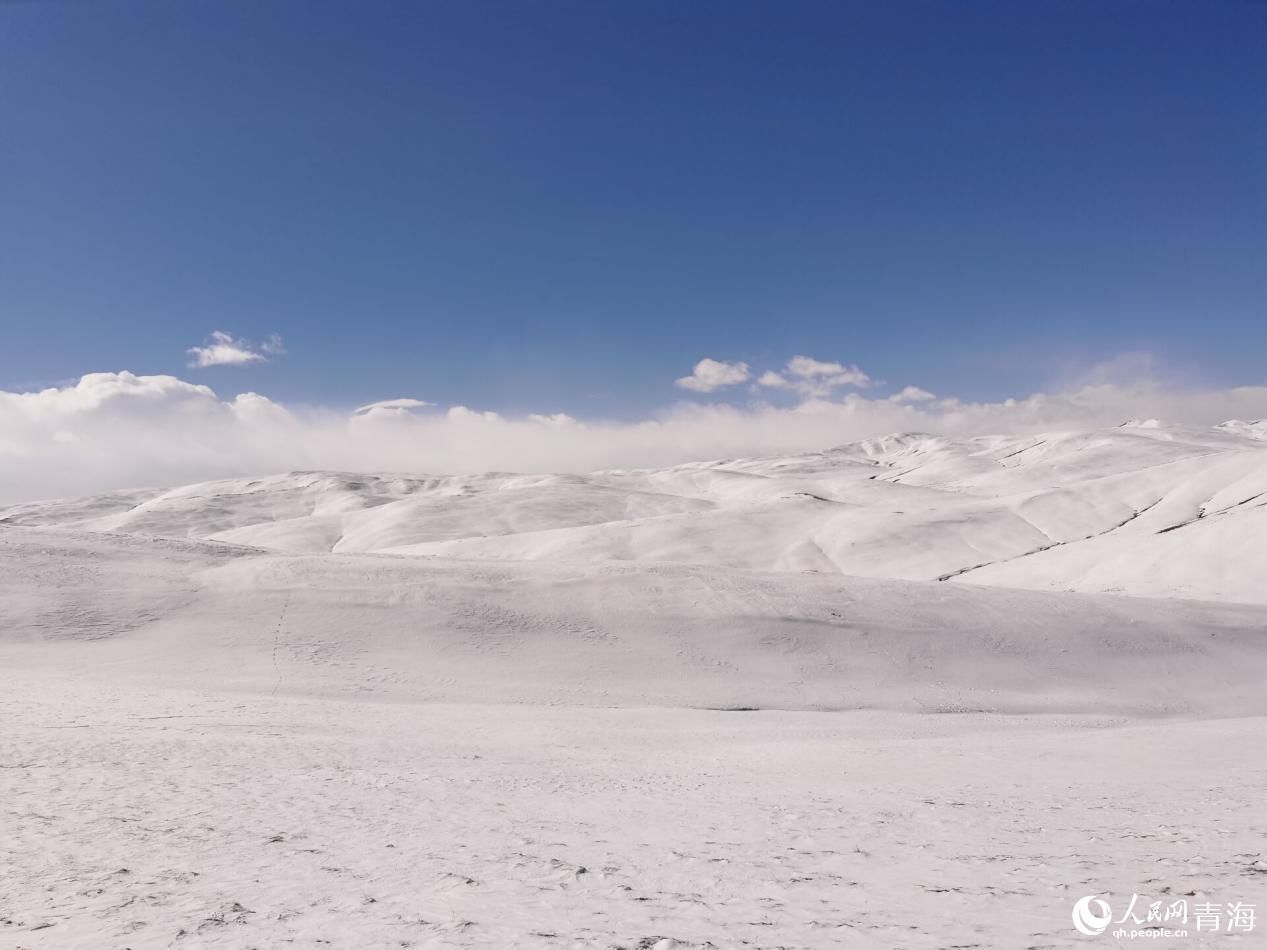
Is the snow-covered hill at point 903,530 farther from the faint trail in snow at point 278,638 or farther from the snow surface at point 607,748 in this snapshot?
the faint trail in snow at point 278,638

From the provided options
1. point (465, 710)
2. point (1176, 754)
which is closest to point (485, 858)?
point (465, 710)

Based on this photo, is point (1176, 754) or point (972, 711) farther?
point (972, 711)

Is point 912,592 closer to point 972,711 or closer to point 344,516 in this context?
point 972,711

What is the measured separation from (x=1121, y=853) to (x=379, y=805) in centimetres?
1065

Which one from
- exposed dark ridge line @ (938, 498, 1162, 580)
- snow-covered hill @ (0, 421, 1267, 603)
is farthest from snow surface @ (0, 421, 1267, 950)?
exposed dark ridge line @ (938, 498, 1162, 580)

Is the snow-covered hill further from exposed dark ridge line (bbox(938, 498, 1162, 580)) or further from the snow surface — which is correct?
the snow surface

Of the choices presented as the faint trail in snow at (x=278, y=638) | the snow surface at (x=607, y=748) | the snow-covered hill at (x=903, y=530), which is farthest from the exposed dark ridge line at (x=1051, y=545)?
the faint trail in snow at (x=278, y=638)

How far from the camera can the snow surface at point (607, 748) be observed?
7.78 m

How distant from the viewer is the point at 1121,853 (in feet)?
31.0

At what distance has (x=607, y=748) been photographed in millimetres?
19234

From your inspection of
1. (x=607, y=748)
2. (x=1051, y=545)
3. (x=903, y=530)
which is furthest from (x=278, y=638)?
(x=1051, y=545)

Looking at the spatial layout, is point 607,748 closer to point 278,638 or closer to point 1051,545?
point 278,638

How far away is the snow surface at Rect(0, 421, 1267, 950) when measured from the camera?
306 inches

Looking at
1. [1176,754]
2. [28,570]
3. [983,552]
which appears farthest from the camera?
[983,552]
